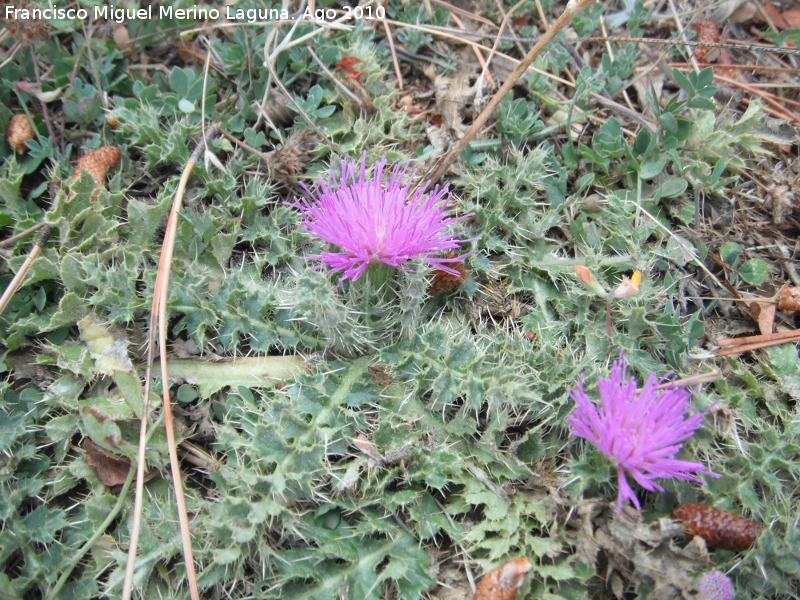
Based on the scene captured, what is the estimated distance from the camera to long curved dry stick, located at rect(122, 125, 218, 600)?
1.95 m

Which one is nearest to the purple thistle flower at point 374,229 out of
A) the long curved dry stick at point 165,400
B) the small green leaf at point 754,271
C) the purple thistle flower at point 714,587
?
the long curved dry stick at point 165,400

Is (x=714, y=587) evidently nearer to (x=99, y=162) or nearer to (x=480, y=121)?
(x=480, y=121)

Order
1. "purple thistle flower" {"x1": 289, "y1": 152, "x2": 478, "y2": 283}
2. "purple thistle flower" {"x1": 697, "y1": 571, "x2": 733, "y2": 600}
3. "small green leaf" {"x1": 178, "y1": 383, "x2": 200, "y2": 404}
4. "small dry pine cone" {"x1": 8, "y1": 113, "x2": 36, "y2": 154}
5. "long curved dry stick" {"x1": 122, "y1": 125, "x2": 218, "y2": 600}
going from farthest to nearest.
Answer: "small dry pine cone" {"x1": 8, "y1": 113, "x2": 36, "y2": 154} → "small green leaf" {"x1": 178, "y1": 383, "x2": 200, "y2": 404} → "purple thistle flower" {"x1": 289, "y1": 152, "x2": 478, "y2": 283} → "long curved dry stick" {"x1": 122, "y1": 125, "x2": 218, "y2": 600} → "purple thistle flower" {"x1": 697, "y1": 571, "x2": 733, "y2": 600}

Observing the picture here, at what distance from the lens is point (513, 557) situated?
6.55ft

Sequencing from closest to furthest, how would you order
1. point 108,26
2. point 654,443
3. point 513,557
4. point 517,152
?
point 654,443 → point 513,557 → point 517,152 → point 108,26

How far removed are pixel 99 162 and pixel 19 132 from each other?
0.49m

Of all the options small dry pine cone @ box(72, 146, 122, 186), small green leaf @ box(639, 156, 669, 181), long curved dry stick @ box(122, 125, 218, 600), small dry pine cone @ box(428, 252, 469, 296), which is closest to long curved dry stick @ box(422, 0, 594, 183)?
small dry pine cone @ box(428, 252, 469, 296)

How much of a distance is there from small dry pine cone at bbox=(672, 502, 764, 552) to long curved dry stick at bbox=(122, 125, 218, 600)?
5.75ft

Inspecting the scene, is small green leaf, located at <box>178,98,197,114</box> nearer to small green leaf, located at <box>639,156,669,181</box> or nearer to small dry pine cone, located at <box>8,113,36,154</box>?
small dry pine cone, located at <box>8,113,36,154</box>

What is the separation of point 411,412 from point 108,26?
2.67 metres

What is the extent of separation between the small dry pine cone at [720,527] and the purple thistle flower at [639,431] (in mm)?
143

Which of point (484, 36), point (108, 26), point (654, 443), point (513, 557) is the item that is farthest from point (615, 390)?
point (108, 26)

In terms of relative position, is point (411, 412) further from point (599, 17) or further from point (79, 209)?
point (599, 17)

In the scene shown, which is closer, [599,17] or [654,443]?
[654,443]
